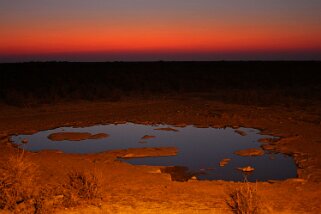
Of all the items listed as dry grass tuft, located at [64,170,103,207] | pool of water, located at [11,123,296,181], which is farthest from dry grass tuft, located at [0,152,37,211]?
pool of water, located at [11,123,296,181]

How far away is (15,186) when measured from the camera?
6.05 meters

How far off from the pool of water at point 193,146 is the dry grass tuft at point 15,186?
10.0 feet

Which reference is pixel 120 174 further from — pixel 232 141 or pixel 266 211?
pixel 232 141

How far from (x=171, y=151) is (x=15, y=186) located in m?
4.43

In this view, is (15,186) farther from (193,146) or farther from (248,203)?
(193,146)

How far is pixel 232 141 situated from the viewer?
10820 mm

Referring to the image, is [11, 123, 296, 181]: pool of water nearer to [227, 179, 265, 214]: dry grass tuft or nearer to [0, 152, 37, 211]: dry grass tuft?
[227, 179, 265, 214]: dry grass tuft

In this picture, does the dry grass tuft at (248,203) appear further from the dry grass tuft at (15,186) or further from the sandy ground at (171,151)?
the dry grass tuft at (15,186)

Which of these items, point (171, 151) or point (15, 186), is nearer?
point (15, 186)

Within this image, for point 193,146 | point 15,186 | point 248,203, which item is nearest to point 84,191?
point 15,186

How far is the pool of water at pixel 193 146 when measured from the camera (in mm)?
8211

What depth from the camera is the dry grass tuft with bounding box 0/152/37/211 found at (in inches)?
228

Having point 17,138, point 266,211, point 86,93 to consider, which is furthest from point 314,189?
point 86,93

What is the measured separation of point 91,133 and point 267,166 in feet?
18.2
